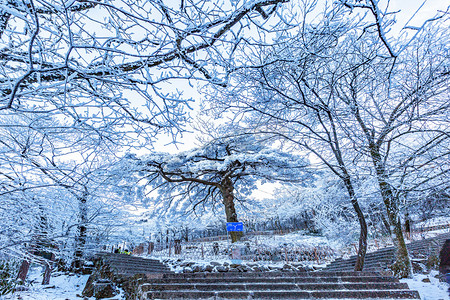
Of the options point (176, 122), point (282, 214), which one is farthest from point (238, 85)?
point (282, 214)

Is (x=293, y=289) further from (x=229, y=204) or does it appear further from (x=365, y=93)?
(x=229, y=204)

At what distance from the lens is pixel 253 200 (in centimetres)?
1538

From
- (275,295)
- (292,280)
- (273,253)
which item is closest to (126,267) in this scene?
(292,280)

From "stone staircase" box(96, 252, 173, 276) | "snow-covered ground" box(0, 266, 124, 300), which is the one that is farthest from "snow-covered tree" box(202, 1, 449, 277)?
"snow-covered ground" box(0, 266, 124, 300)

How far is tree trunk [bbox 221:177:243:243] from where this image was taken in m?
12.1

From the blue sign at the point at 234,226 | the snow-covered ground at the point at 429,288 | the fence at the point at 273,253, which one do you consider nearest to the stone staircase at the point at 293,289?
the snow-covered ground at the point at 429,288

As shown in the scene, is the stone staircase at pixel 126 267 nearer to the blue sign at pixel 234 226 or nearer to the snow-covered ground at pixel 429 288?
the blue sign at pixel 234 226

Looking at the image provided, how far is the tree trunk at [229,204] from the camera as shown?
12.1 metres

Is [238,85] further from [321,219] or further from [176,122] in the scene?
[321,219]

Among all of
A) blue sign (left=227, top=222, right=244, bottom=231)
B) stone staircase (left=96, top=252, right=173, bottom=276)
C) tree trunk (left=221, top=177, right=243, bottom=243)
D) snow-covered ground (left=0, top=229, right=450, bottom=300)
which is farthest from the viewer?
tree trunk (left=221, top=177, right=243, bottom=243)

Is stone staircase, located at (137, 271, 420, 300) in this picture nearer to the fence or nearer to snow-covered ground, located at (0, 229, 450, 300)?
snow-covered ground, located at (0, 229, 450, 300)

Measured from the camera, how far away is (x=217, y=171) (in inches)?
495

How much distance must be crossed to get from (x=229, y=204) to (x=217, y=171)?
6.42ft

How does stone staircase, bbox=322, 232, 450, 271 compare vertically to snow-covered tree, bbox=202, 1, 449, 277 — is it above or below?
below
